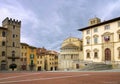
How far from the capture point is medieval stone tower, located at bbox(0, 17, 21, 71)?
56875 millimetres

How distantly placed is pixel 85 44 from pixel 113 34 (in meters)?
12.0

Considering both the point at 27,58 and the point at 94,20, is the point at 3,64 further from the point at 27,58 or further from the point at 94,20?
the point at 94,20

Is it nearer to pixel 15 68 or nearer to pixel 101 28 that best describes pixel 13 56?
pixel 15 68

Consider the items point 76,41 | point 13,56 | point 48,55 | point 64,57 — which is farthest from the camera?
point 48,55

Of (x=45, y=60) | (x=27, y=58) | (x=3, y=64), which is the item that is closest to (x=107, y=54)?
(x=3, y=64)

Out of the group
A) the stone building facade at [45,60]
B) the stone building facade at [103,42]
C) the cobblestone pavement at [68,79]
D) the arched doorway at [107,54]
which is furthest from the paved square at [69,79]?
the stone building facade at [45,60]

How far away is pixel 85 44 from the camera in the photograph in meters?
54.7

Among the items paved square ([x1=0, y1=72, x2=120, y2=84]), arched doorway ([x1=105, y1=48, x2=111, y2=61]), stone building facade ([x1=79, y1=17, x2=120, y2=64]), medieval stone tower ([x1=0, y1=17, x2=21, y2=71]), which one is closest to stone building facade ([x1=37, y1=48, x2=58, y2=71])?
medieval stone tower ([x1=0, y1=17, x2=21, y2=71])

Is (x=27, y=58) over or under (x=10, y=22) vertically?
under

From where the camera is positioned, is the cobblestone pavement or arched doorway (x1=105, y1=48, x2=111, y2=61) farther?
arched doorway (x1=105, y1=48, x2=111, y2=61)

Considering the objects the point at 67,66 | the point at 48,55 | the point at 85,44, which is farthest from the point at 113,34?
the point at 48,55

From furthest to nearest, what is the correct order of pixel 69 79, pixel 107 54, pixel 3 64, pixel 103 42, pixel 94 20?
pixel 94 20 → pixel 3 64 → pixel 103 42 → pixel 107 54 → pixel 69 79

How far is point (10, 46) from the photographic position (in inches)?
2325

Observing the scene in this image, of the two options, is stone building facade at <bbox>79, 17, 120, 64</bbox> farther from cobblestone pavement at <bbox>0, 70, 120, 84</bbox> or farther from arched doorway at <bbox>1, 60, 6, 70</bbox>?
arched doorway at <bbox>1, 60, 6, 70</bbox>
